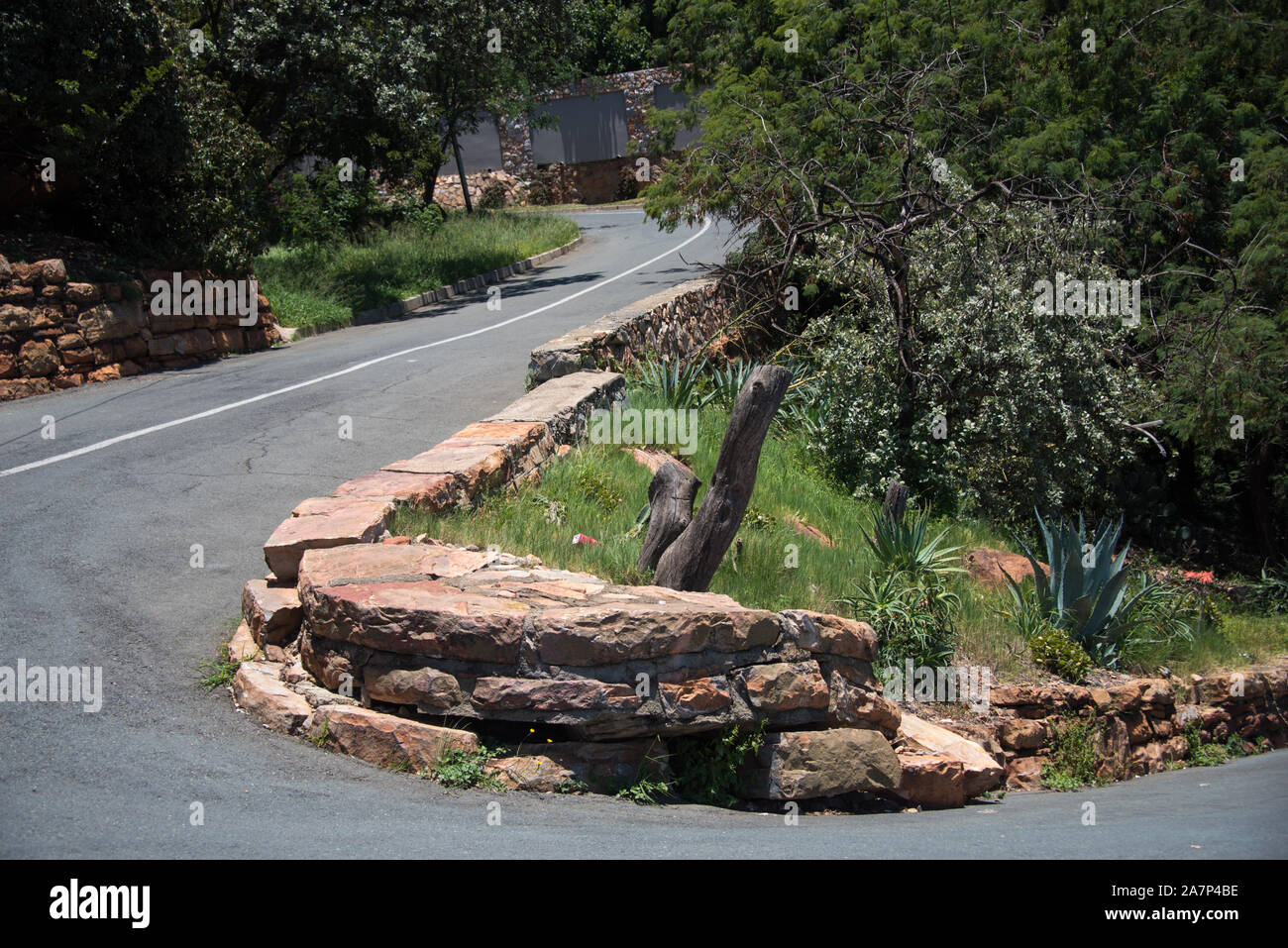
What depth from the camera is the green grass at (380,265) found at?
60.0 feet

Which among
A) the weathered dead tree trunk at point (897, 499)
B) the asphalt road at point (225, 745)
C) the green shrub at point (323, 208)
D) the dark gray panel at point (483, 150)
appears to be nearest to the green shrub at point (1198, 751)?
the asphalt road at point (225, 745)

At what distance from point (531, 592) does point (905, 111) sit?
10233mm

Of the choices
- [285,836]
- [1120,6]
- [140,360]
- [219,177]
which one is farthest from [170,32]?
[285,836]

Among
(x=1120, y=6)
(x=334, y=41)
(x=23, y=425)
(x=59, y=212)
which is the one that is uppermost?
(x=334, y=41)

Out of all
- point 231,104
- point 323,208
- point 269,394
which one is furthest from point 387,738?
point 323,208

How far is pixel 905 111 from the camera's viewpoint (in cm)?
1341

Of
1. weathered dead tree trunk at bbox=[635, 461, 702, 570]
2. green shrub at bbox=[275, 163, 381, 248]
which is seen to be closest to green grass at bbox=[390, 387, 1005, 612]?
weathered dead tree trunk at bbox=[635, 461, 702, 570]

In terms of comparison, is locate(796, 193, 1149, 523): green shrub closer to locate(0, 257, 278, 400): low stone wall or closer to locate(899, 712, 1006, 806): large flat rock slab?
locate(899, 712, 1006, 806): large flat rock slab

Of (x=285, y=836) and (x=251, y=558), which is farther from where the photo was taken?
(x=251, y=558)

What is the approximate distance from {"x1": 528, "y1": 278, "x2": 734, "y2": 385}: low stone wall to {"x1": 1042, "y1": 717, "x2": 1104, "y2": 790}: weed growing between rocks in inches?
220

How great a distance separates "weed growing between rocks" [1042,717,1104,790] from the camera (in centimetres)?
753

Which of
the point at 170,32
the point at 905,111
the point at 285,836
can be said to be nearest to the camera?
the point at 285,836

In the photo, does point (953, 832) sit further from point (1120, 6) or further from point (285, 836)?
point (1120, 6)

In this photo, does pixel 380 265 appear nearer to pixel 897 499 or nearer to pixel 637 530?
pixel 897 499
